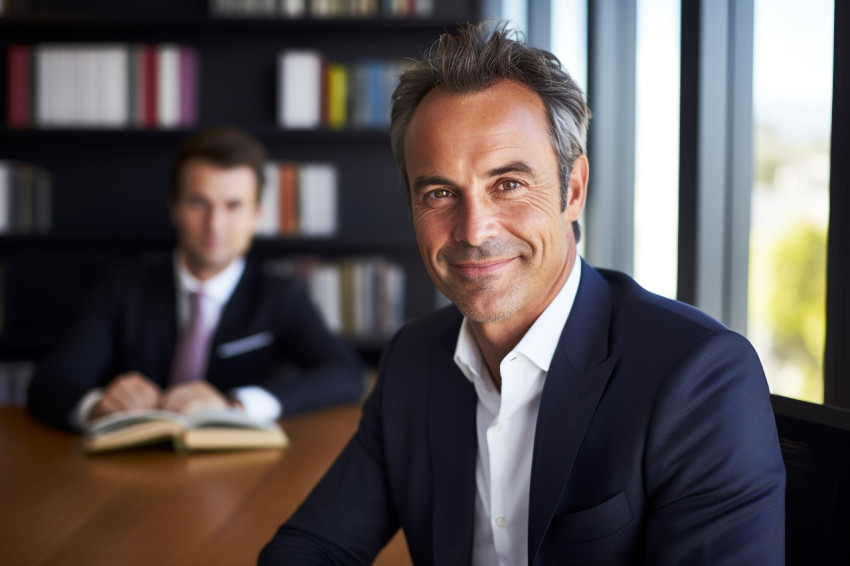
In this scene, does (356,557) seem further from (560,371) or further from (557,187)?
(557,187)

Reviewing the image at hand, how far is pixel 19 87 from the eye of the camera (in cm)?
367

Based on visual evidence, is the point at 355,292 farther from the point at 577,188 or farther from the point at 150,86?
the point at 577,188

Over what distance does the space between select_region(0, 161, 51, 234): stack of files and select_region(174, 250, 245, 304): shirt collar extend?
56.3 inches

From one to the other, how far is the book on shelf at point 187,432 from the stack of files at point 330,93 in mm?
2001

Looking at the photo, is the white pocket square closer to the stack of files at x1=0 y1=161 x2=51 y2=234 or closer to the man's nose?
the man's nose

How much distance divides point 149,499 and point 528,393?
0.82 metres

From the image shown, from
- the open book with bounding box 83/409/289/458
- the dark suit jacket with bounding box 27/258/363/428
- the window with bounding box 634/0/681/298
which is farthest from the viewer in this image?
the window with bounding box 634/0/681/298

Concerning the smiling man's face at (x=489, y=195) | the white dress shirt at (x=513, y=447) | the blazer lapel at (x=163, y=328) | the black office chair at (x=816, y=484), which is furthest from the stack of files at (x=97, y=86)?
the black office chair at (x=816, y=484)

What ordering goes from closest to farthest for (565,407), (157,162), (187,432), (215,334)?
(565,407) → (187,432) → (215,334) → (157,162)

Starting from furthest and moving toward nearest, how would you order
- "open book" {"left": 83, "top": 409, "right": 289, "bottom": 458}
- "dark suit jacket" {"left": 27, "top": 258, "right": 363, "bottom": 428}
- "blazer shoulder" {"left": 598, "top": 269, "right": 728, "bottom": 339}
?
"dark suit jacket" {"left": 27, "top": 258, "right": 363, "bottom": 428} < "open book" {"left": 83, "top": 409, "right": 289, "bottom": 458} < "blazer shoulder" {"left": 598, "top": 269, "right": 728, "bottom": 339}

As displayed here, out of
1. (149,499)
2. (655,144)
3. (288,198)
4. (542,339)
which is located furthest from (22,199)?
Answer: (542,339)

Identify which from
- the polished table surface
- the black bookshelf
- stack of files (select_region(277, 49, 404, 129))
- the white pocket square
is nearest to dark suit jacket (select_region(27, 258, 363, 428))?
the white pocket square

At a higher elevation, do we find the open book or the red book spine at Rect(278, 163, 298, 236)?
the red book spine at Rect(278, 163, 298, 236)

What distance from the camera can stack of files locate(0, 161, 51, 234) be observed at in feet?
12.1
